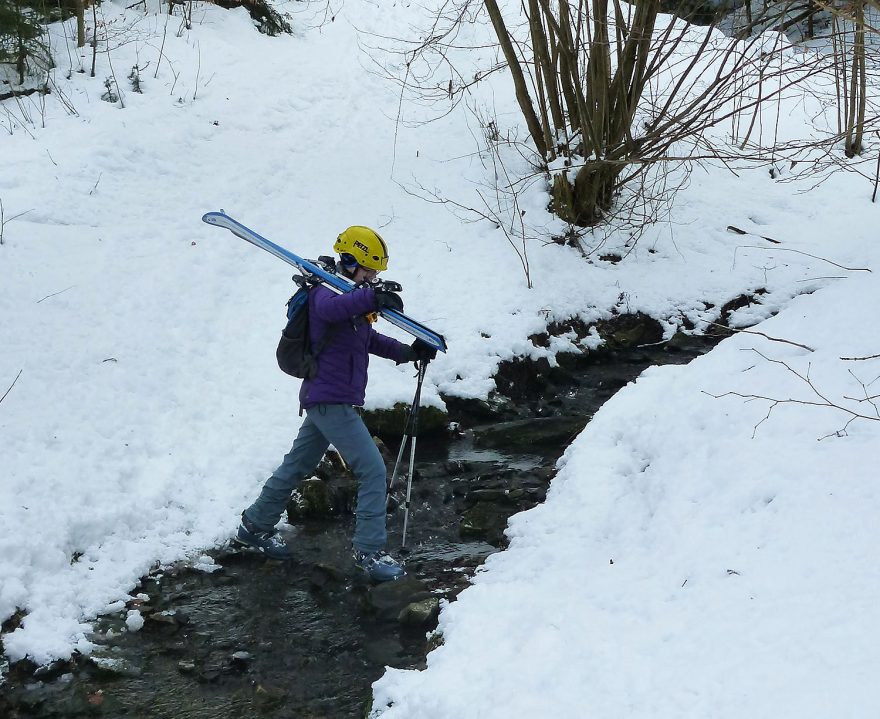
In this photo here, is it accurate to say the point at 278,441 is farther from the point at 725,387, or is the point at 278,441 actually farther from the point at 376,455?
the point at 725,387

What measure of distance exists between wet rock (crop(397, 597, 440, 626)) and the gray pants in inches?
24.4

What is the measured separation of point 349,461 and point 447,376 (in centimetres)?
332

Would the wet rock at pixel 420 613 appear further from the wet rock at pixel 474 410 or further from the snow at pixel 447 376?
the wet rock at pixel 474 410

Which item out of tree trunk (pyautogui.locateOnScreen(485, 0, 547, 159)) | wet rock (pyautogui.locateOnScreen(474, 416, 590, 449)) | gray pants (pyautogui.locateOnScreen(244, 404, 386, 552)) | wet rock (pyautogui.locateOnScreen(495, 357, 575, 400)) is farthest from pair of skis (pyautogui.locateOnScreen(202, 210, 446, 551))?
tree trunk (pyautogui.locateOnScreen(485, 0, 547, 159))

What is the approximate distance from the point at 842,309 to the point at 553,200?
21.3ft

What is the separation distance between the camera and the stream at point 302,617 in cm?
459

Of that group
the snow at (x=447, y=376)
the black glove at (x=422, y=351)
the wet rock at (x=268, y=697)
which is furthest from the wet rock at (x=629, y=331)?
the wet rock at (x=268, y=697)

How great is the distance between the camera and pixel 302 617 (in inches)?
213

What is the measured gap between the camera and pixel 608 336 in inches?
415

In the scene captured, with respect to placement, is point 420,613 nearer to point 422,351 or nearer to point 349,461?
point 349,461

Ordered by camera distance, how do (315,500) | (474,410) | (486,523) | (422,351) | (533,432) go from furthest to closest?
(474,410), (533,432), (315,500), (486,523), (422,351)

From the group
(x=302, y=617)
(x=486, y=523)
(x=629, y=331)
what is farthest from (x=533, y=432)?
(x=302, y=617)

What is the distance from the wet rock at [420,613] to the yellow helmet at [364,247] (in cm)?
217

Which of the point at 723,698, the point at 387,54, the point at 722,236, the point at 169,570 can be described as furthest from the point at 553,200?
the point at 723,698
